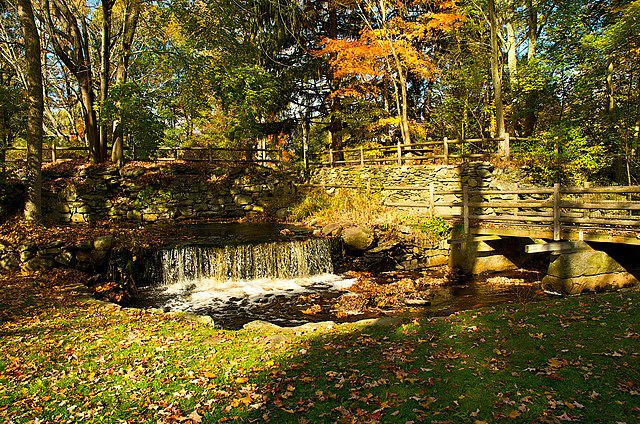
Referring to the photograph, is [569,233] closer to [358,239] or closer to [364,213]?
[358,239]

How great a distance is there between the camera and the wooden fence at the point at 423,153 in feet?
53.0

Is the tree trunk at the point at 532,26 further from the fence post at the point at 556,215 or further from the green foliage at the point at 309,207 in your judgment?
the fence post at the point at 556,215

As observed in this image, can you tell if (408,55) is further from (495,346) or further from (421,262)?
(495,346)

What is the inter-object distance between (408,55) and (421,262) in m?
11.3

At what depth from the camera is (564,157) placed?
1481 cm

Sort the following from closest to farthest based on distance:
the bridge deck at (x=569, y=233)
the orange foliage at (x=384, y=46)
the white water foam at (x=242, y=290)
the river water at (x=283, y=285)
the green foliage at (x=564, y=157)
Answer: the bridge deck at (x=569, y=233) → the river water at (x=283, y=285) → the white water foam at (x=242, y=290) → the green foliage at (x=564, y=157) → the orange foliage at (x=384, y=46)

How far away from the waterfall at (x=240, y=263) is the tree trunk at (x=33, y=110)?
12.1 ft

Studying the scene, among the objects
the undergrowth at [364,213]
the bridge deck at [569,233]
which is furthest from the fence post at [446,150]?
the bridge deck at [569,233]

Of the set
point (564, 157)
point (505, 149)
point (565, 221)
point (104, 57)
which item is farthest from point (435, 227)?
point (104, 57)

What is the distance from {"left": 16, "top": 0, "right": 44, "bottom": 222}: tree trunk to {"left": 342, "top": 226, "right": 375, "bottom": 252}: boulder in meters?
8.94

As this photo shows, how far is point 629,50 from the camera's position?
14.7 meters

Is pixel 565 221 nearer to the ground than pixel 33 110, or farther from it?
nearer to the ground

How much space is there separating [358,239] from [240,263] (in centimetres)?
381

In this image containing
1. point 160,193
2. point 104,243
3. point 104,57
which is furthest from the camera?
point 160,193
